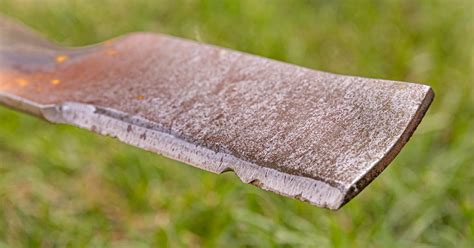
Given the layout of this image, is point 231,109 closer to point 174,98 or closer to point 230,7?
point 174,98

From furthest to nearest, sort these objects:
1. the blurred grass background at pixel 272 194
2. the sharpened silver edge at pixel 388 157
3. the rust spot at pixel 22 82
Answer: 1. the blurred grass background at pixel 272 194
2. the rust spot at pixel 22 82
3. the sharpened silver edge at pixel 388 157

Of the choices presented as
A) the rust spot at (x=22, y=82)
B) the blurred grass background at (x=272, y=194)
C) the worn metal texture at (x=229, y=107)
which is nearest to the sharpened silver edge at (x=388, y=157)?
the worn metal texture at (x=229, y=107)

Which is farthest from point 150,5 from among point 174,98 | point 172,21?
point 174,98

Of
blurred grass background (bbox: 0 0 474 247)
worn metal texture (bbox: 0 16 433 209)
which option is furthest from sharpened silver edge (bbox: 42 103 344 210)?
blurred grass background (bbox: 0 0 474 247)

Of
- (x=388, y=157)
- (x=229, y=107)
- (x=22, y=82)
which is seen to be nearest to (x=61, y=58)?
(x=22, y=82)

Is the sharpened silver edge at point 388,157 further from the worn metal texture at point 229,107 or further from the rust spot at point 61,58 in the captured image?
the rust spot at point 61,58
